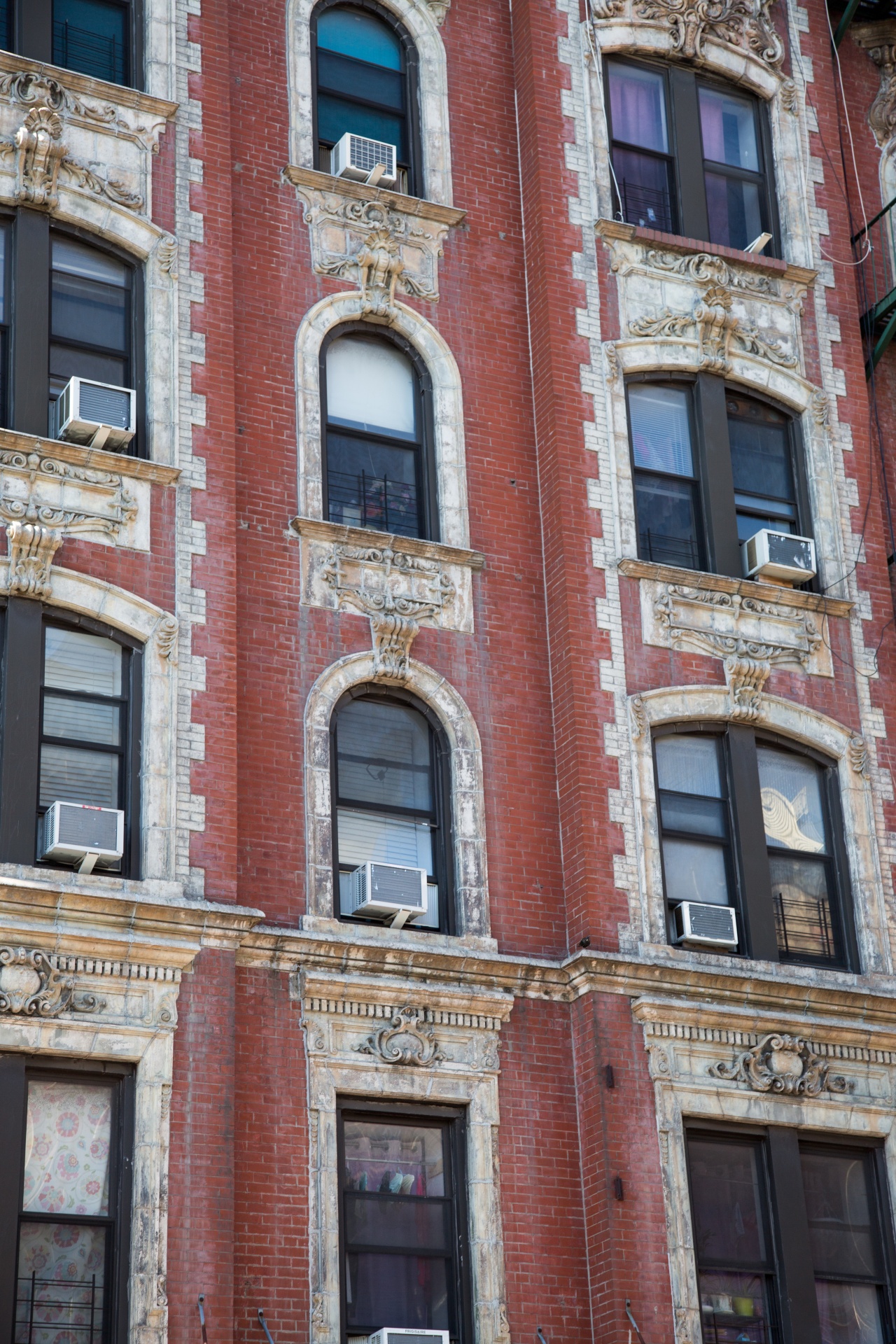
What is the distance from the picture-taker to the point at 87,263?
1955 centimetres

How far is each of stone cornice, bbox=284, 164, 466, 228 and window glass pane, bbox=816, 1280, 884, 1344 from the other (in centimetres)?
1175

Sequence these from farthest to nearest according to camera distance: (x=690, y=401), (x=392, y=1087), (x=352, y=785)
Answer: (x=690, y=401)
(x=352, y=785)
(x=392, y=1087)

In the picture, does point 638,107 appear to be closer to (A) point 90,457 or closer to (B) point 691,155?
(B) point 691,155

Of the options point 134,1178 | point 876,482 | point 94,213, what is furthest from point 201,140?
point 134,1178

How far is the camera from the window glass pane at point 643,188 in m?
23.1

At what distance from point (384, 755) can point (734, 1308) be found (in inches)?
240

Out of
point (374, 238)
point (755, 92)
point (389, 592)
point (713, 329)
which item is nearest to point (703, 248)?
point (713, 329)

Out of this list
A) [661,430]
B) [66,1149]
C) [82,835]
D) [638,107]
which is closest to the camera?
[66,1149]

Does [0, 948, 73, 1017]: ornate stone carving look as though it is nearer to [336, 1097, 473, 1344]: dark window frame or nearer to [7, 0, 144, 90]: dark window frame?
[336, 1097, 473, 1344]: dark window frame

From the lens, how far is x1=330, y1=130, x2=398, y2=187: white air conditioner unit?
21.4 m

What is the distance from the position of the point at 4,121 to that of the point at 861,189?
11.0 metres

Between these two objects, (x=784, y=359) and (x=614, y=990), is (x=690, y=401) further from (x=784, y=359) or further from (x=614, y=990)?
(x=614, y=990)

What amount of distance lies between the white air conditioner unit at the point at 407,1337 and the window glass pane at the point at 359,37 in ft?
45.3

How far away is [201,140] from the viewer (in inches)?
806
